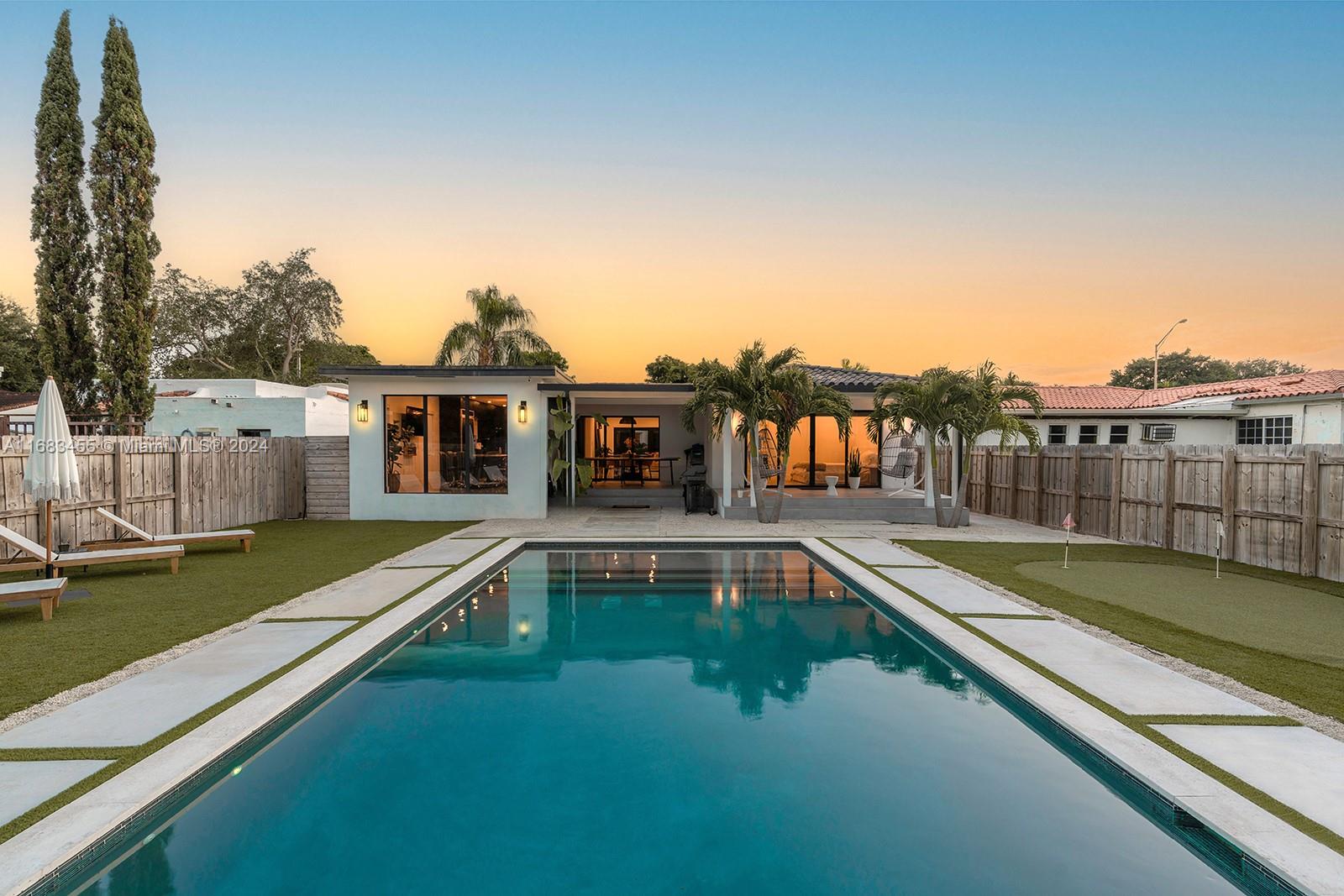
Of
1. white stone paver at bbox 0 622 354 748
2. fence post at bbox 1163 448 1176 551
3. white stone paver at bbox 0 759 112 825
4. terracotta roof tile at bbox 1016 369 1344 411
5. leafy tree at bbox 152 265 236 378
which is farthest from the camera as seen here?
leafy tree at bbox 152 265 236 378

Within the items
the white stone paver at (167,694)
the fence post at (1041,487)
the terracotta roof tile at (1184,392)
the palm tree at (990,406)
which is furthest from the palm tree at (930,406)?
the white stone paver at (167,694)

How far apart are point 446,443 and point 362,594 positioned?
794 cm

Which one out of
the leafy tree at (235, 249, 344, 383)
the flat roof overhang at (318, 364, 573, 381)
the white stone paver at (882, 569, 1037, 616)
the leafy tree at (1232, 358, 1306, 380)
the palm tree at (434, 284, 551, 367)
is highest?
the leafy tree at (235, 249, 344, 383)

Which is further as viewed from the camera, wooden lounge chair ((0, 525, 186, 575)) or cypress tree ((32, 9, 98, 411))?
cypress tree ((32, 9, 98, 411))

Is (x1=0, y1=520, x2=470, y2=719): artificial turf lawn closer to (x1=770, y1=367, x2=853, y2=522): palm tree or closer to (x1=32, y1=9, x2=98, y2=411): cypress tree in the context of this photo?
(x1=770, y1=367, x2=853, y2=522): palm tree

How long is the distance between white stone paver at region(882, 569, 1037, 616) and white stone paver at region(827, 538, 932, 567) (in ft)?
2.06

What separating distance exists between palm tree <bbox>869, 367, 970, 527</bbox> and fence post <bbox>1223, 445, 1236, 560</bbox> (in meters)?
4.42

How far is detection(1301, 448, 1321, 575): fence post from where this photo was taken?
8.81 metres

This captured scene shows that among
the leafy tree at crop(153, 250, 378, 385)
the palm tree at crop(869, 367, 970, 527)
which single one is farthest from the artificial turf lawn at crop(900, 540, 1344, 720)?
the leafy tree at crop(153, 250, 378, 385)

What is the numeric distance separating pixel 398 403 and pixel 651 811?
13.4 metres

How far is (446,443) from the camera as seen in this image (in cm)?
1518

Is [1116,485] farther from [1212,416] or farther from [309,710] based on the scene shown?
[1212,416]

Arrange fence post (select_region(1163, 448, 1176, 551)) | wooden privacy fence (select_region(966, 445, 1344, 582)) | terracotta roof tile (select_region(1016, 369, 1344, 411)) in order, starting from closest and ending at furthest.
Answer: wooden privacy fence (select_region(966, 445, 1344, 582)) → fence post (select_region(1163, 448, 1176, 551)) → terracotta roof tile (select_region(1016, 369, 1344, 411))

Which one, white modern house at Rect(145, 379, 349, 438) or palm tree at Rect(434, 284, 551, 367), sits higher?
palm tree at Rect(434, 284, 551, 367)
